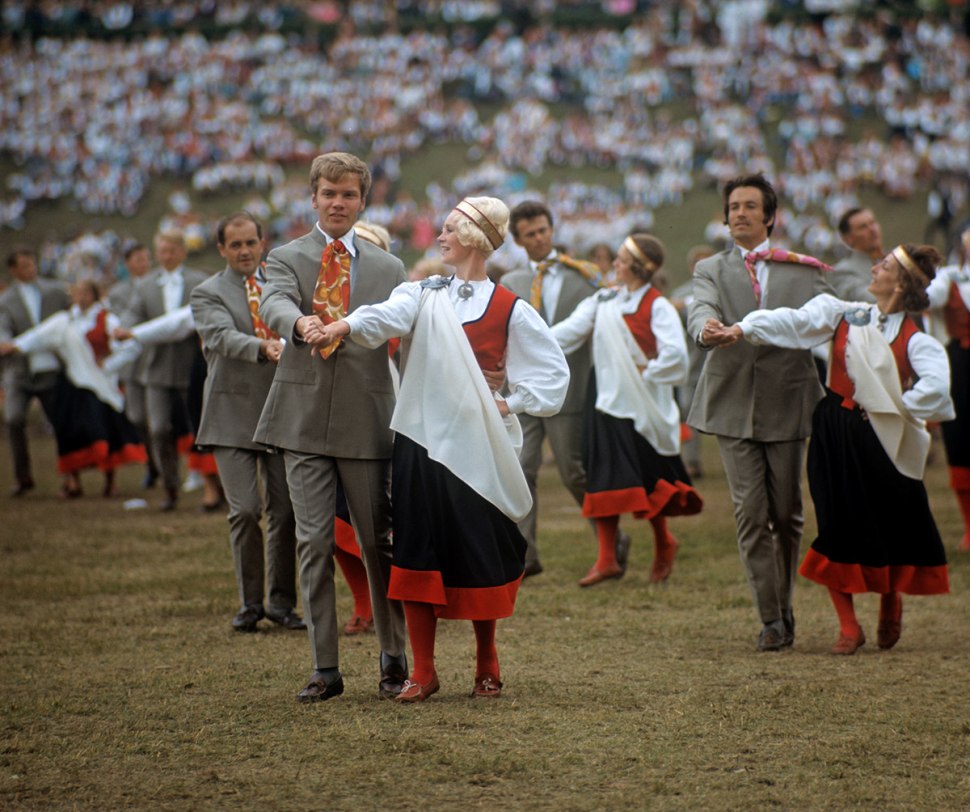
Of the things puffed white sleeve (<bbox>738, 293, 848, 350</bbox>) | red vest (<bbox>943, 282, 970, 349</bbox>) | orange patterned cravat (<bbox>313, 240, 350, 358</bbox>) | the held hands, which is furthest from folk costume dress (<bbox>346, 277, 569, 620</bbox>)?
red vest (<bbox>943, 282, 970, 349</bbox>)

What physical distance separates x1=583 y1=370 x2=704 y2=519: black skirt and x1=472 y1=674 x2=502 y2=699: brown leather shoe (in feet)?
8.84

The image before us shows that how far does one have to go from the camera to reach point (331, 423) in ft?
16.2

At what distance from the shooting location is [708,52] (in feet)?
114

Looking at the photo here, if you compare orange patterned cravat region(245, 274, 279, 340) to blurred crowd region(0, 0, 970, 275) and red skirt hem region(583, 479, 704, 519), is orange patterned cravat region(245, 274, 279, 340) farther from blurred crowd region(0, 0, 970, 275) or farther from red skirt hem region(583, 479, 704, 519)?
blurred crowd region(0, 0, 970, 275)

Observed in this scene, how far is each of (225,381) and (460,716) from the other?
8.51 feet

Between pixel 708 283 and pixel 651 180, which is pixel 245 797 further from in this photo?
pixel 651 180

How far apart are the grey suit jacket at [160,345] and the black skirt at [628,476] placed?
4159 millimetres

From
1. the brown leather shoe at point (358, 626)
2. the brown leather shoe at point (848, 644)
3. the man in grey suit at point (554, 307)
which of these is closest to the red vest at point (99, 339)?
the man in grey suit at point (554, 307)

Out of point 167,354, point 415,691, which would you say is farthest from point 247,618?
point 167,354

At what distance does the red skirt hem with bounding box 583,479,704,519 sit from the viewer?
7629 millimetres

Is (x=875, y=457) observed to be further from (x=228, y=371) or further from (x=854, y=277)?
(x=228, y=371)

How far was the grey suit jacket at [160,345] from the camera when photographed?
35.2ft

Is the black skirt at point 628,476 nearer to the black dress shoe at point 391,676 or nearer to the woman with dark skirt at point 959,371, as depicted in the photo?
the woman with dark skirt at point 959,371

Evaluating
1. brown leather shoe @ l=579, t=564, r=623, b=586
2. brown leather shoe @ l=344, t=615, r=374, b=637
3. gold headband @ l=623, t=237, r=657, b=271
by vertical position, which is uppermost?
gold headband @ l=623, t=237, r=657, b=271
